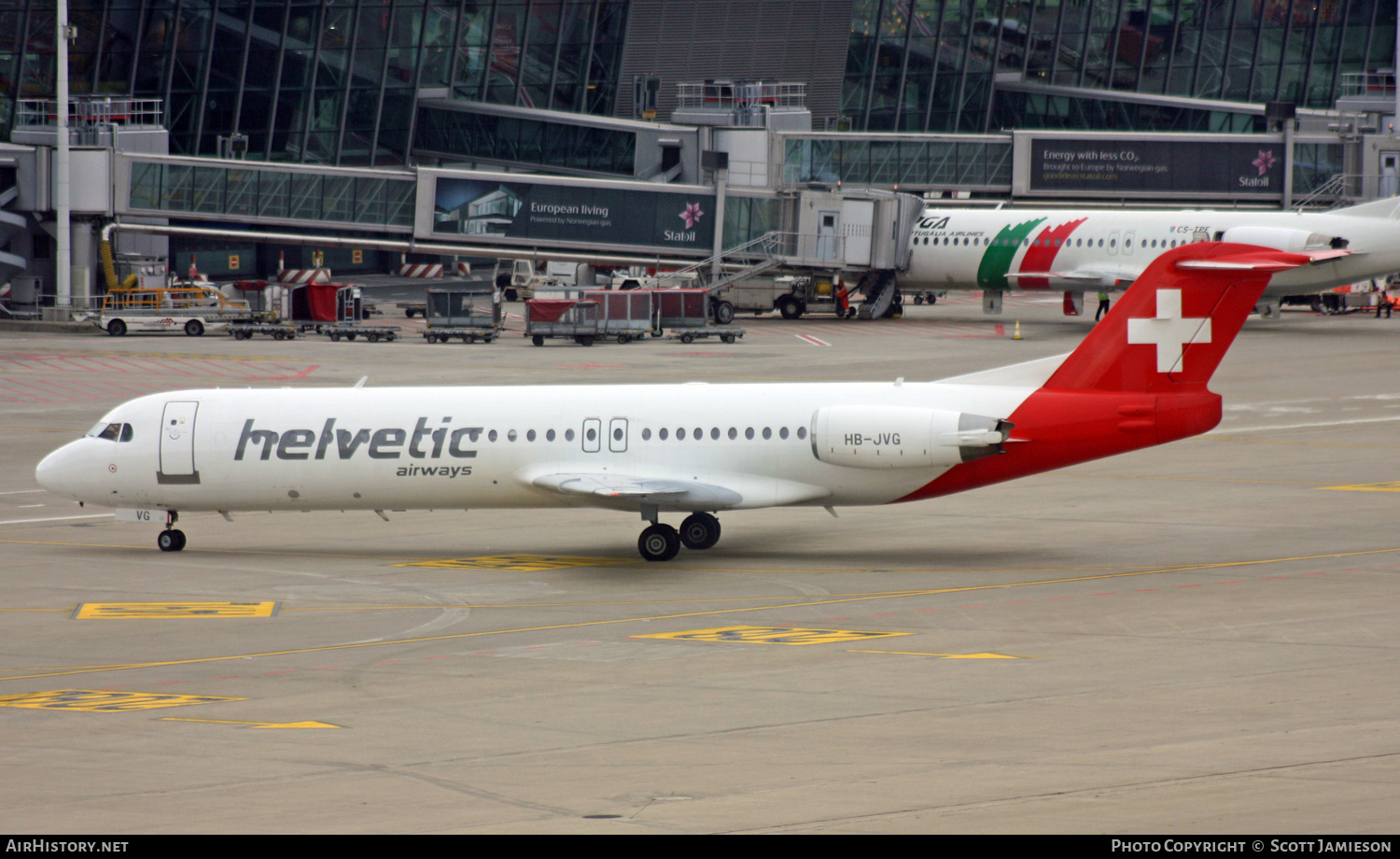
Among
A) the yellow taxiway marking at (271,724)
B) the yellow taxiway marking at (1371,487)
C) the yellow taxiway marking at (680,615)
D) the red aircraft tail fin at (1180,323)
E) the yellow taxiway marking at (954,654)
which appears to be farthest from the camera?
the yellow taxiway marking at (1371,487)

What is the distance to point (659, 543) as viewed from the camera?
96.1ft

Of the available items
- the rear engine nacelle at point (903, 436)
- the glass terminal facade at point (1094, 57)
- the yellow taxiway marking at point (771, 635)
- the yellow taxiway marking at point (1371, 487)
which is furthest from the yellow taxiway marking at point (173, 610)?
the glass terminal facade at point (1094, 57)

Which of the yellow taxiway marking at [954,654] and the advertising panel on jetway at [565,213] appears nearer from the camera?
the yellow taxiway marking at [954,654]

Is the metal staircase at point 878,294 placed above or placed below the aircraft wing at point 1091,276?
below

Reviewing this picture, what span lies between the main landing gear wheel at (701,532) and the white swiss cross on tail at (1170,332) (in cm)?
828

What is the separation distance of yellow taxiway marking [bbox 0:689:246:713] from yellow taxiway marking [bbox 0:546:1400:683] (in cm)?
134

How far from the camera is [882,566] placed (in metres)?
28.8

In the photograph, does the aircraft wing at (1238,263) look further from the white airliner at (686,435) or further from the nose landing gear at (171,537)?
the nose landing gear at (171,537)

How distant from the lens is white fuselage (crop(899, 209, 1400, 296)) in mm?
62531

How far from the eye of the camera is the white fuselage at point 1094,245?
62531mm

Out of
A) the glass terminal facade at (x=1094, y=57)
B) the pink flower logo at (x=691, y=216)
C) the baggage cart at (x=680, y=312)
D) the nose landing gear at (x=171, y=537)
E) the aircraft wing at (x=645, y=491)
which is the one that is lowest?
the nose landing gear at (x=171, y=537)

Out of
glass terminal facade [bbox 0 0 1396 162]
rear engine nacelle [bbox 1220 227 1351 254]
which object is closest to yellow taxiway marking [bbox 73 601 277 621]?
rear engine nacelle [bbox 1220 227 1351 254]

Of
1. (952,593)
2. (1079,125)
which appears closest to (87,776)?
(952,593)

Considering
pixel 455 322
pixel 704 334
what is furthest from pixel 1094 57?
pixel 455 322
